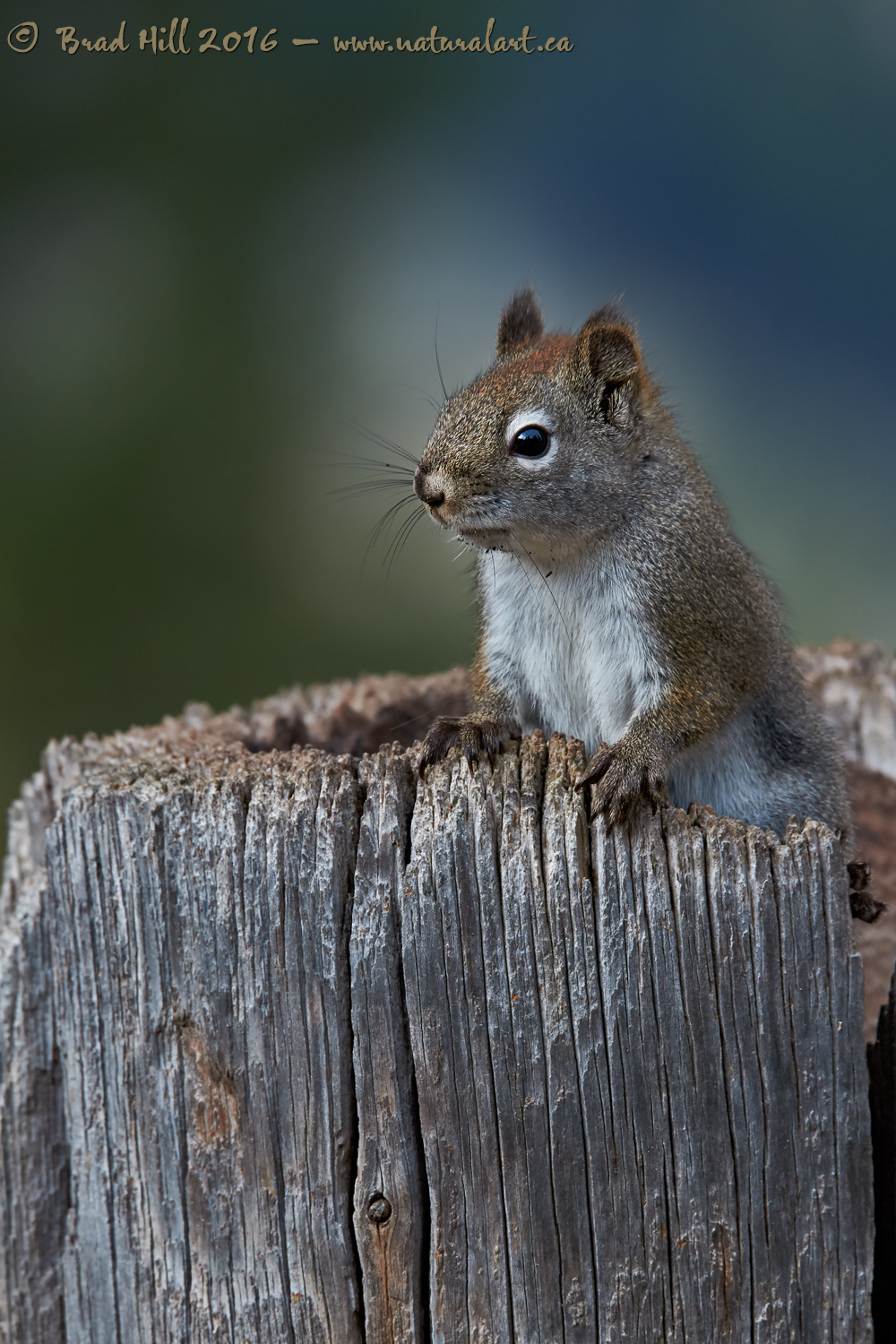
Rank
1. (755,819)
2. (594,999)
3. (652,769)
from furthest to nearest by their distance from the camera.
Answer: (755,819), (652,769), (594,999)

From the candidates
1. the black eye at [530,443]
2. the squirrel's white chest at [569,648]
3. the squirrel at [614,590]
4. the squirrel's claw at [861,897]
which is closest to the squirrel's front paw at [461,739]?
the squirrel at [614,590]

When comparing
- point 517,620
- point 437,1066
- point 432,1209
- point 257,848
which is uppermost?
point 517,620

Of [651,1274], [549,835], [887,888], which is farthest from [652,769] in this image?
[887,888]

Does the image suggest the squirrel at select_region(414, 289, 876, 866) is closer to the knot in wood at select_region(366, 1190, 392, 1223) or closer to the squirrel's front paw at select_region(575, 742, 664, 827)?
the squirrel's front paw at select_region(575, 742, 664, 827)

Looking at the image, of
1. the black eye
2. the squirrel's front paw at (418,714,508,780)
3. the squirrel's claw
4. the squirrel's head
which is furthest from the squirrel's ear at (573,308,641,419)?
the squirrel's claw

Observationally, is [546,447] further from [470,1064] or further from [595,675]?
[470,1064]

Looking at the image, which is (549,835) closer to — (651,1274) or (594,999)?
(594,999)

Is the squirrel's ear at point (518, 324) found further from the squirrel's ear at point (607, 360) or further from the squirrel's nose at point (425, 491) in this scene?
the squirrel's nose at point (425, 491)
